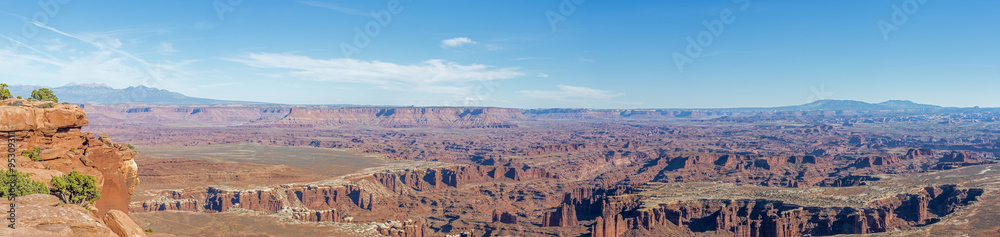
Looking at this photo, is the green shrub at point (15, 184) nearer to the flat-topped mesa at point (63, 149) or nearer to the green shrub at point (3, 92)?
the flat-topped mesa at point (63, 149)

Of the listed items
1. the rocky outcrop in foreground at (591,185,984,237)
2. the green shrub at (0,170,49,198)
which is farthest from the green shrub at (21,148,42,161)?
the rocky outcrop in foreground at (591,185,984,237)

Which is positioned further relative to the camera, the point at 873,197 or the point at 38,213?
the point at 873,197

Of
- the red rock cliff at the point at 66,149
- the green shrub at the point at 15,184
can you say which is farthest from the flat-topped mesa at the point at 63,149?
the green shrub at the point at 15,184

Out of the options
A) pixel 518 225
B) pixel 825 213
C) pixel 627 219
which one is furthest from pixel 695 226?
pixel 518 225

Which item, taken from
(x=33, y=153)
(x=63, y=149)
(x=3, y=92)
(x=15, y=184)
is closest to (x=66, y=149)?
(x=63, y=149)

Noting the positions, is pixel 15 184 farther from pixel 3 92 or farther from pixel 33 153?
pixel 3 92

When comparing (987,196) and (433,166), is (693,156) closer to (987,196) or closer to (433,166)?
(433,166)

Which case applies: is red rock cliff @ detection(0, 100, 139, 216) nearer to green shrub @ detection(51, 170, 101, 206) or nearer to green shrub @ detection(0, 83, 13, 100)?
green shrub @ detection(51, 170, 101, 206)
